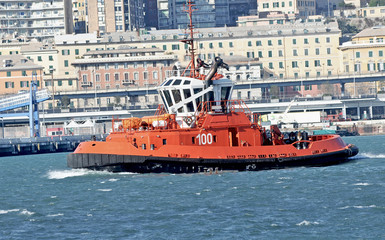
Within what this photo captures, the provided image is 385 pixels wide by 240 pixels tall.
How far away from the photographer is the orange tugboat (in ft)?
162

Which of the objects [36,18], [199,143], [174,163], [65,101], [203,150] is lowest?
[174,163]

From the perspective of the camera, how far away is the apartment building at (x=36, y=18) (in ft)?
606

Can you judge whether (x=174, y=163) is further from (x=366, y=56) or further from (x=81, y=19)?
(x=81, y=19)

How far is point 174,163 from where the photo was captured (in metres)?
49.4

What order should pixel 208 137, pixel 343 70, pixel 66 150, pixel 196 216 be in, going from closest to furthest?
1. pixel 196 216
2. pixel 208 137
3. pixel 66 150
4. pixel 343 70

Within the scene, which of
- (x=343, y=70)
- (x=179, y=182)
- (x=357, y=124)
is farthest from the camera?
(x=343, y=70)

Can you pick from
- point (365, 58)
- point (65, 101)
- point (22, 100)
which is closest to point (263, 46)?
point (365, 58)

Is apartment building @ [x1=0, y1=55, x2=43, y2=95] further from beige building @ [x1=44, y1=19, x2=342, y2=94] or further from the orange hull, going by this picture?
the orange hull

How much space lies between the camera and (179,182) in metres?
46.7

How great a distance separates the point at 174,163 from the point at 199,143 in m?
1.96

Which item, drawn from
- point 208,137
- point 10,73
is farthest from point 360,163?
point 10,73

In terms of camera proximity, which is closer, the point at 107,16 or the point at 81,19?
the point at 107,16

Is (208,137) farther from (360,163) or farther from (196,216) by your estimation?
(196,216)

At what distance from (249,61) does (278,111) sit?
24641 mm
